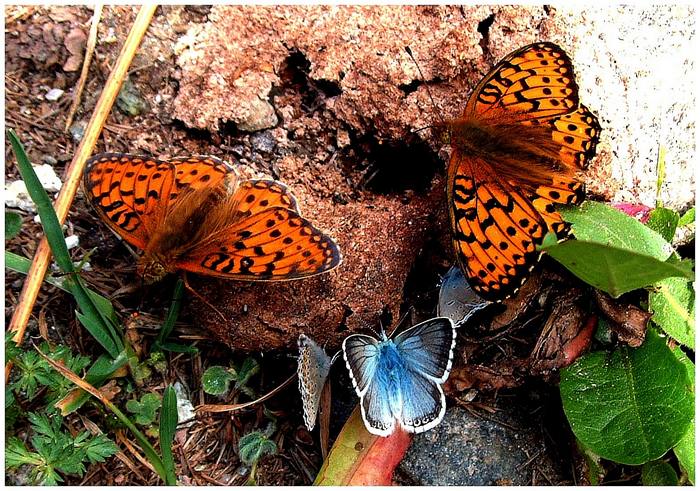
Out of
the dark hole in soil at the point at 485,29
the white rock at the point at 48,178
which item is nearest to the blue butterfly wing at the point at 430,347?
the dark hole in soil at the point at 485,29

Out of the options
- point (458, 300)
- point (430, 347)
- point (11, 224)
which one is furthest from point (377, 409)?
point (11, 224)

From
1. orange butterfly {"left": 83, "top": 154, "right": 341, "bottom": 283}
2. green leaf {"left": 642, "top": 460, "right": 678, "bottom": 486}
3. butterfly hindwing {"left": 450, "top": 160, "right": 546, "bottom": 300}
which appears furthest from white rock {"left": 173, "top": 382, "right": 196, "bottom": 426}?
green leaf {"left": 642, "top": 460, "right": 678, "bottom": 486}

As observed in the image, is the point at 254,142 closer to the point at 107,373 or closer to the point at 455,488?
the point at 107,373

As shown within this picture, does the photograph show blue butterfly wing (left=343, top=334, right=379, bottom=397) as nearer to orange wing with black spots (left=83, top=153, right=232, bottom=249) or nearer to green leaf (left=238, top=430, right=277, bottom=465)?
green leaf (left=238, top=430, right=277, bottom=465)

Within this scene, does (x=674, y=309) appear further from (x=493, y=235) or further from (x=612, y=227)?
(x=493, y=235)

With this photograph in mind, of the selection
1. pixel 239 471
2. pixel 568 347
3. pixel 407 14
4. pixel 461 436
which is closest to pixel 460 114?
pixel 407 14

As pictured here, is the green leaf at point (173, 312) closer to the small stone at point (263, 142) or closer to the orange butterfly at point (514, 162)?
the small stone at point (263, 142)
